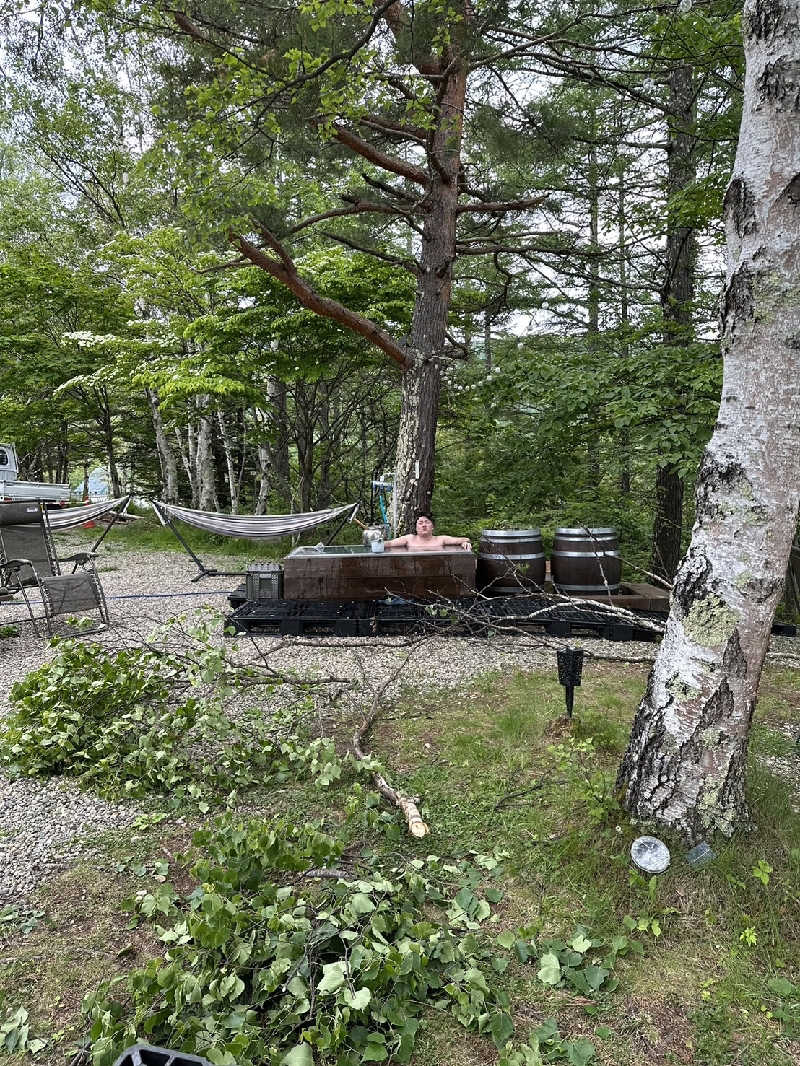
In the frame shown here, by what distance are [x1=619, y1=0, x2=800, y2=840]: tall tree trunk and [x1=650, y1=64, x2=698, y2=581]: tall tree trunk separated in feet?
13.4

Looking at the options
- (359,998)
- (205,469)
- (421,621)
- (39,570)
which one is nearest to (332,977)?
(359,998)

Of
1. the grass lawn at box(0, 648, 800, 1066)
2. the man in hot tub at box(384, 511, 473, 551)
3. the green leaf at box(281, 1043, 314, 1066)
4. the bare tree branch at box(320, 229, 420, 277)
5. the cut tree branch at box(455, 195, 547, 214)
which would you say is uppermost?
the cut tree branch at box(455, 195, 547, 214)

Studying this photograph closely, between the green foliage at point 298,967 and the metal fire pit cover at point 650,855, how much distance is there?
0.44 m

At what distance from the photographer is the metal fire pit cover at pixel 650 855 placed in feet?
5.58

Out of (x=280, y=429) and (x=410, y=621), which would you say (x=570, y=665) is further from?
(x=280, y=429)

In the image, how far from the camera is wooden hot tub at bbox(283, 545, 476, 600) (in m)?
5.09

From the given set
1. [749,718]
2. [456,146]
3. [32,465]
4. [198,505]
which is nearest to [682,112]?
[456,146]

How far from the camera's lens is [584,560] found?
16.7ft

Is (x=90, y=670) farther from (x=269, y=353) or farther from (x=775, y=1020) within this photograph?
(x=269, y=353)

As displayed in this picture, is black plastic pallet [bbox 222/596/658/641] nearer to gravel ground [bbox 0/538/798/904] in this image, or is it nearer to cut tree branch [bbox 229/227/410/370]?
gravel ground [bbox 0/538/798/904]

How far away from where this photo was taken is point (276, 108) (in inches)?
161

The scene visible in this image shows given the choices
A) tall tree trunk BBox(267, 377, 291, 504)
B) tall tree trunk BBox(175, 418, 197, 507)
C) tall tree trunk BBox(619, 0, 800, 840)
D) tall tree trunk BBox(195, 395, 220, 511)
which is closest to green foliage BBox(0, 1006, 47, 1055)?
tall tree trunk BBox(619, 0, 800, 840)

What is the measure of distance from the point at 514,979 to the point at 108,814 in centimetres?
157

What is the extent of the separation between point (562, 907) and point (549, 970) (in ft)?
0.81
